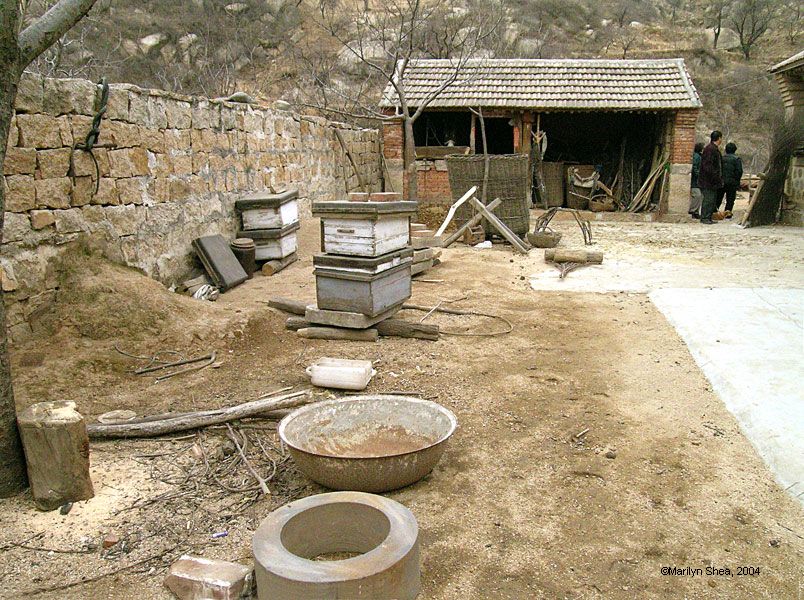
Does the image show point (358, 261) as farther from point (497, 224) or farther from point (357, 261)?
point (497, 224)

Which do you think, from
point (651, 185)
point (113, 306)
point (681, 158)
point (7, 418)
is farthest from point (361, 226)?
point (651, 185)

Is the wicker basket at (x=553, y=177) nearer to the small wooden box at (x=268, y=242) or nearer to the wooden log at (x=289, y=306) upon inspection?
the small wooden box at (x=268, y=242)

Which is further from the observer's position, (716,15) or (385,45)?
(716,15)

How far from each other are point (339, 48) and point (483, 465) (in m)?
26.7

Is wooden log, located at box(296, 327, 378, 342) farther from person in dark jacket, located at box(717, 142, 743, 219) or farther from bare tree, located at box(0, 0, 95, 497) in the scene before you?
person in dark jacket, located at box(717, 142, 743, 219)

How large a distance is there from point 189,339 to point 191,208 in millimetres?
2606

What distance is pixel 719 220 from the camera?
14281 mm

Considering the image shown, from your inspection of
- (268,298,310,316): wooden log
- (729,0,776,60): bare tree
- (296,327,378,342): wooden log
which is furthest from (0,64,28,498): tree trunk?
(729,0,776,60): bare tree

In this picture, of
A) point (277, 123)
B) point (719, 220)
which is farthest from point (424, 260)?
point (719, 220)

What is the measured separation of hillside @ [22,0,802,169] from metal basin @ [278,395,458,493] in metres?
17.9

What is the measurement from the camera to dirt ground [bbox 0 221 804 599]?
8.52 feet

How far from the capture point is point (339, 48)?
27.1 meters

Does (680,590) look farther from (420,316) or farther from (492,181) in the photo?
(492,181)

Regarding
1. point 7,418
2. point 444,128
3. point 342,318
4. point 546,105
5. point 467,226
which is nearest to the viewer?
point 7,418
